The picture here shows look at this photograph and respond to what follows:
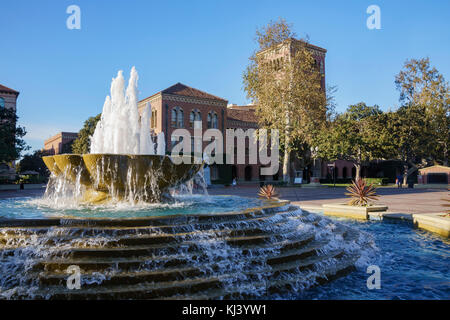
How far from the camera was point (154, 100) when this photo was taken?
40750 mm

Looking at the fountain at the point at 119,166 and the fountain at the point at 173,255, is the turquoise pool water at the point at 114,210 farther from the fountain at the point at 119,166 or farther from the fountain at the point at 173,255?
the fountain at the point at 173,255

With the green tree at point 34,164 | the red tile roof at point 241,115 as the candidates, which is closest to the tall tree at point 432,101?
the red tile roof at point 241,115

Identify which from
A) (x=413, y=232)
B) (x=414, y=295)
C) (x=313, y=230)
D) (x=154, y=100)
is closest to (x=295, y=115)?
(x=154, y=100)

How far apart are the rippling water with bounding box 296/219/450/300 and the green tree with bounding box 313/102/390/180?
26.8 metres

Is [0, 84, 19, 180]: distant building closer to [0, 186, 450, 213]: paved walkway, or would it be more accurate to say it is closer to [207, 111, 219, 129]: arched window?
[0, 186, 450, 213]: paved walkway

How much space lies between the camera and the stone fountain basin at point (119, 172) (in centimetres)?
827

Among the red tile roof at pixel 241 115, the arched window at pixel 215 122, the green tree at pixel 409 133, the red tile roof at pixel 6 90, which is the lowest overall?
the green tree at pixel 409 133

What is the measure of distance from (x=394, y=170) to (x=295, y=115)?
31.4 meters

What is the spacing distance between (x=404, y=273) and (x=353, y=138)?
Answer: 32.0 metres

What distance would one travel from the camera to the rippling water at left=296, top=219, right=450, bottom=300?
4605mm

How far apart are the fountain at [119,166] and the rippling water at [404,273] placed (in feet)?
17.0

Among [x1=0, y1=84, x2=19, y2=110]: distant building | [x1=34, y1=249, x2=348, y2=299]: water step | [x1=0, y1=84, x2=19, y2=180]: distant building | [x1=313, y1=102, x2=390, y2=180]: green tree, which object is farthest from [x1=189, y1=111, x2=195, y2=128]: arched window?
[x1=34, y1=249, x2=348, y2=299]: water step

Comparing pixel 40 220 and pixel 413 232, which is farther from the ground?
pixel 40 220
